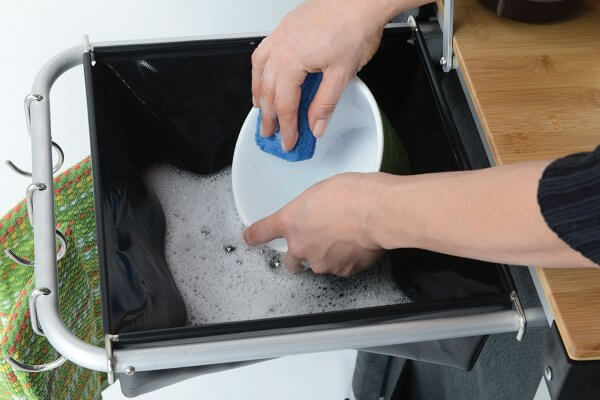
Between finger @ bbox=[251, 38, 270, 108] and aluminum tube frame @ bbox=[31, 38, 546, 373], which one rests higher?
finger @ bbox=[251, 38, 270, 108]

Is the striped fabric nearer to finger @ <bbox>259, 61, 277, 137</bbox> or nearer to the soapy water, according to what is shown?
the soapy water

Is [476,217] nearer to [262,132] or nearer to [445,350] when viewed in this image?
[445,350]

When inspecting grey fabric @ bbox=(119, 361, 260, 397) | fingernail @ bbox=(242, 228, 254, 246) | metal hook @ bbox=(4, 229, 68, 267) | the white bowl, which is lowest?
grey fabric @ bbox=(119, 361, 260, 397)

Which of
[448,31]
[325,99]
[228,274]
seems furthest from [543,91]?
[228,274]

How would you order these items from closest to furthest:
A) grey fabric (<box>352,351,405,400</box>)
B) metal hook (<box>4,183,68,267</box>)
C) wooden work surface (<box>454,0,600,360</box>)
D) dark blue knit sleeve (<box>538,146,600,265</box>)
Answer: dark blue knit sleeve (<box>538,146,600,265</box>) < wooden work surface (<box>454,0,600,360</box>) < metal hook (<box>4,183,68,267</box>) < grey fabric (<box>352,351,405,400</box>)

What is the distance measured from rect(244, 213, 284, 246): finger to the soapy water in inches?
2.6

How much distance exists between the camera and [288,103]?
1.02 m

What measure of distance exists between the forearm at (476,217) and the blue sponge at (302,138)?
9.5 inches

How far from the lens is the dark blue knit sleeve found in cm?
63

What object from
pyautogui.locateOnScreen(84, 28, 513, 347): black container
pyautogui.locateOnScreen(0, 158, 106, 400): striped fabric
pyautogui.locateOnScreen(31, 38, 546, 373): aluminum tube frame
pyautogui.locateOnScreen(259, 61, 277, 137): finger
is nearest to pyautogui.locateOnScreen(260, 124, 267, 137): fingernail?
pyautogui.locateOnScreen(259, 61, 277, 137): finger

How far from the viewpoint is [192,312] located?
1072mm

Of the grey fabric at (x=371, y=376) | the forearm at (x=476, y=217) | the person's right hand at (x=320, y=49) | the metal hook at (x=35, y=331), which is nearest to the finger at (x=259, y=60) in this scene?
the person's right hand at (x=320, y=49)

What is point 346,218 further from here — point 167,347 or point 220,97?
point 220,97

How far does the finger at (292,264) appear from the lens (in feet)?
3.37
